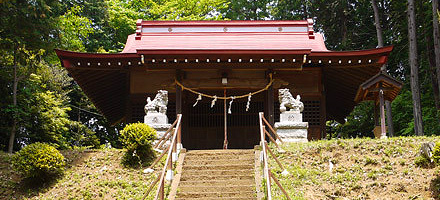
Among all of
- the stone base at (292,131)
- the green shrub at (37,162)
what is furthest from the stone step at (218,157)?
the green shrub at (37,162)

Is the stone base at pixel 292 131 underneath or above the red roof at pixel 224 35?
underneath

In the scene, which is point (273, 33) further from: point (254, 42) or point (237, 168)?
point (237, 168)

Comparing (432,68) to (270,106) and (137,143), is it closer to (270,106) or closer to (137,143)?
(270,106)

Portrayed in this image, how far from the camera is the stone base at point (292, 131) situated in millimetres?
13039

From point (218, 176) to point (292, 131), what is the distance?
3.47 metres

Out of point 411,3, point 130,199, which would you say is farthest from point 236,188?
point 411,3

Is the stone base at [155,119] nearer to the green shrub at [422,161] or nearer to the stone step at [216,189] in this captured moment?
the stone step at [216,189]

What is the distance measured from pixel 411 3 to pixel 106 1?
16.8 m

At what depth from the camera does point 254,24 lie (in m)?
16.2

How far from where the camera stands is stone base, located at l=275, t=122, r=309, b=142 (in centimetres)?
1304

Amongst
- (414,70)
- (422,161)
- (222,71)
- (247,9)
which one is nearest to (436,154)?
(422,161)

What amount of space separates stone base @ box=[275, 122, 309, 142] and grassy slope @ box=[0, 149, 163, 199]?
3.79 meters

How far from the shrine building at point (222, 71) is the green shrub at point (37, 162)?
397 cm

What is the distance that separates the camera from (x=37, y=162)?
10.5 meters
